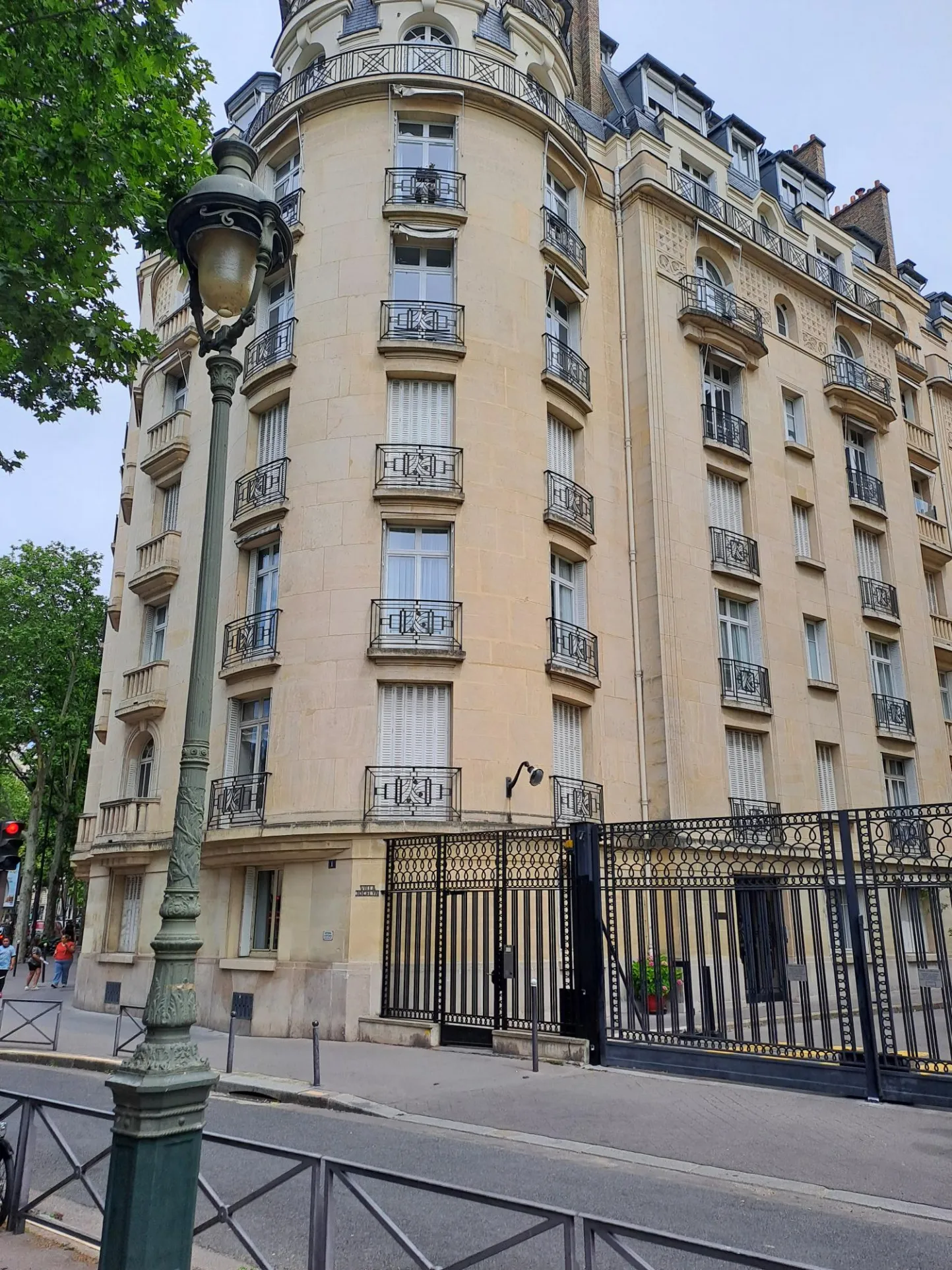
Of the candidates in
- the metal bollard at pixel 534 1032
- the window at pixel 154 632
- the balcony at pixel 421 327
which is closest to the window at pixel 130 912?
the window at pixel 154 632

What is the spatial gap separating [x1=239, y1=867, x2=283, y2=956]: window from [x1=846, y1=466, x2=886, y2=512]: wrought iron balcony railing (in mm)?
19174

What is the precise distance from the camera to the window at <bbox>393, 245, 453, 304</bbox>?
64.5ft

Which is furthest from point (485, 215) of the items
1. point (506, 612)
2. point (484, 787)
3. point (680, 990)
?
point (680, 990)

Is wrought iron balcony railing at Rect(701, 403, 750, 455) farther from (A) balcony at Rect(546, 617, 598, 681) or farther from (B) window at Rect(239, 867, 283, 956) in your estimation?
(B) window at Rect(239, 867, 283, 956)

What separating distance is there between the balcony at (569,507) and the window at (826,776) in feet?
27.3

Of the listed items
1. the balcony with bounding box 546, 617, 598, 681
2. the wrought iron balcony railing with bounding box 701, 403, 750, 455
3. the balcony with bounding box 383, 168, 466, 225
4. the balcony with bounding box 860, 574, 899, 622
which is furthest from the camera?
the balcony with bounding box 860, 574, 899, 622

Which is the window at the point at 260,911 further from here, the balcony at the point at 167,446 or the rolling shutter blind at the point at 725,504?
the rolling shutter blind at the point at 725,504

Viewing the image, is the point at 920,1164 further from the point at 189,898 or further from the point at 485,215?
the point at 485,215

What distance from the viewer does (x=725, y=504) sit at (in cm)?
2334

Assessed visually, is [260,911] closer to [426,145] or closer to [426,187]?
[426,187]

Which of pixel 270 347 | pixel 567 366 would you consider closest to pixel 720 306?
pixel 567 366

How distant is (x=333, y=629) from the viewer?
1712 cm

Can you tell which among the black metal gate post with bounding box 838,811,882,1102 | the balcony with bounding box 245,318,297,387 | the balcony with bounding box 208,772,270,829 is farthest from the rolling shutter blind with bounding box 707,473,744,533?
the black metal gate post with bounding box 838,811,882,1102

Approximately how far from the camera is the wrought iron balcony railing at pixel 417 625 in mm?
16969
